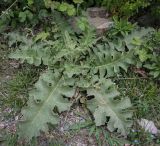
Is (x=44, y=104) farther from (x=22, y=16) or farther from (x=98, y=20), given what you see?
(x=98, y=20)

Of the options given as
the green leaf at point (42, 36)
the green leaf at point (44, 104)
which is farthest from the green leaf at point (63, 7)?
the green leaf at point (44, 104)

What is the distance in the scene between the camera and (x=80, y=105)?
3.69m

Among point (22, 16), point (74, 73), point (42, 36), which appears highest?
point (22, 16)

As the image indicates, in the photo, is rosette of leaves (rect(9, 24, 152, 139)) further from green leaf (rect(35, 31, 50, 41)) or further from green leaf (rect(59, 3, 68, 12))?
green leaf (rect(59, 3, 68, 12))

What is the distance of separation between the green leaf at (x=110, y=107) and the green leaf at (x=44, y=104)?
259 mm

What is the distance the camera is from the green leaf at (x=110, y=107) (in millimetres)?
3416

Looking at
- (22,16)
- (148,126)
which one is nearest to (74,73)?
(148,126)

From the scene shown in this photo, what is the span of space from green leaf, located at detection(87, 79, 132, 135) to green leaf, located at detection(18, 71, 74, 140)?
0.85ft

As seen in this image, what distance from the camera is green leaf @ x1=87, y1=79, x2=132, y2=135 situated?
11.2ft

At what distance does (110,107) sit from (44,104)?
66 cm

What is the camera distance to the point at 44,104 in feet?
11.1

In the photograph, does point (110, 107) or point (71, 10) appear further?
point (71, 10)

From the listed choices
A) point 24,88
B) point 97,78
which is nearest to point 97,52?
point 97,78

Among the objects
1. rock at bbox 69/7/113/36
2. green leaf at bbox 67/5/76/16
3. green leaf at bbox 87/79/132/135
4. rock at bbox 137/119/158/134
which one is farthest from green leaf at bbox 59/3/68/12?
rock at bbox 137/119/158/134
